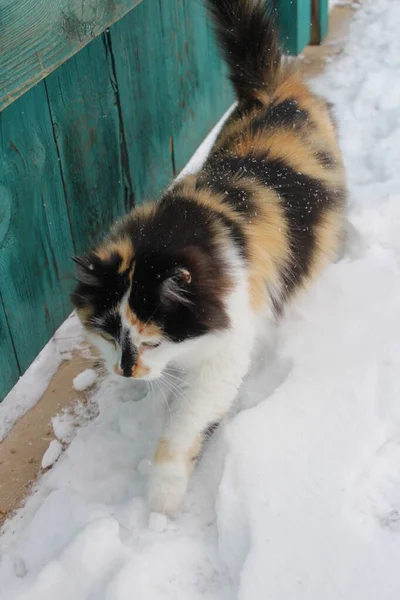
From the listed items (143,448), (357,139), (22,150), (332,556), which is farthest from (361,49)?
(332,556)

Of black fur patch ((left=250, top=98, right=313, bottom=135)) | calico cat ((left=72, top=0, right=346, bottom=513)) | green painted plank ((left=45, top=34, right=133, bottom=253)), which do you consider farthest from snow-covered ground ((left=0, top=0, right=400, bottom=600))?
green painted plank ((left=45, top=34, right=133, bottom=253))

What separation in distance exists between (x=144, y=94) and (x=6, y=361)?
1355mm

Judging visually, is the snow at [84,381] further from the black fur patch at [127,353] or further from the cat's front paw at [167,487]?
the black fur patch at [127,353]

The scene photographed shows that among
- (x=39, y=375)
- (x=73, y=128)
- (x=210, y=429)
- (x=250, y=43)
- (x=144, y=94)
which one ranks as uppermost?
(x=250, y=43)

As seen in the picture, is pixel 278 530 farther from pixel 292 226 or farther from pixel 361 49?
pixel 361 49

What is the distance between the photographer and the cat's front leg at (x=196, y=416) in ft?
6.16

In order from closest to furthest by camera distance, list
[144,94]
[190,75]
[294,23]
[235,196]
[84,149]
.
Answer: [235,196], [84,149], [144,94], [190,75], [294,23]

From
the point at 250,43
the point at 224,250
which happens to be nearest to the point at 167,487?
the point at 224,250

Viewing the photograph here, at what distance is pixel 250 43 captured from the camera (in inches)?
102

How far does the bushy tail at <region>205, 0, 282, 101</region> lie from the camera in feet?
8.39

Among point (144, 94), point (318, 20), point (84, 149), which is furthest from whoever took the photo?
point (318, 20)

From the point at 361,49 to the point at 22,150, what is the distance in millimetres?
2855

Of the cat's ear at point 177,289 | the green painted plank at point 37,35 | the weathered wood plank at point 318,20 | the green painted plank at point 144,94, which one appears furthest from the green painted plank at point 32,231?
the weathered wood plank at point 318,20

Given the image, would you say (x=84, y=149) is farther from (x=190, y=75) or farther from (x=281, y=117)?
(x=190, y=75)
